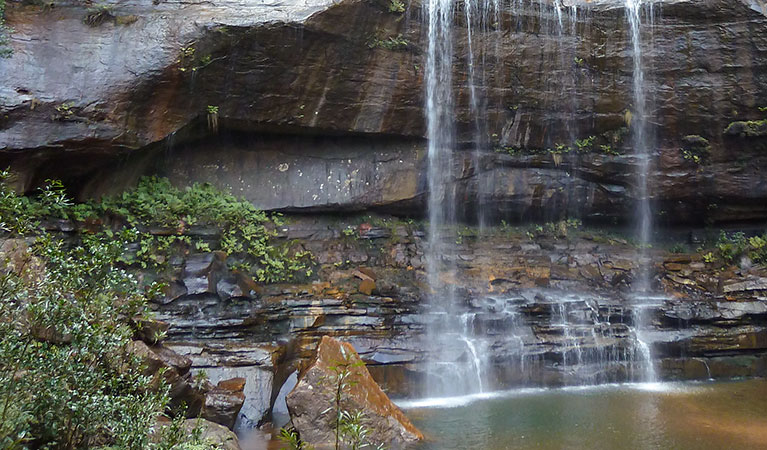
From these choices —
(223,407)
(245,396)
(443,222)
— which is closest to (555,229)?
(443,222)

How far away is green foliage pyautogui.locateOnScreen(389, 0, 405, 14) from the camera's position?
35.2 ft

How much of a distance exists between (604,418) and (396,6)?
830 cm

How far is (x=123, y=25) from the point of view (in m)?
9.55

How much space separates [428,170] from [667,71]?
19.1 feet

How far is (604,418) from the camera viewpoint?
23.0ft

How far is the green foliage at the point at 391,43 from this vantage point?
10.9 m

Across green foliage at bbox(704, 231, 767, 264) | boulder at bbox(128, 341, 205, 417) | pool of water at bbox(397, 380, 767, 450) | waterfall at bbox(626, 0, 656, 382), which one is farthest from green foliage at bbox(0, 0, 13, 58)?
green foliage at bbox(704, 231, 767, 264)

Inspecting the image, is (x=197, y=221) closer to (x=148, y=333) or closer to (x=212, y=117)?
(x=212, y=117)

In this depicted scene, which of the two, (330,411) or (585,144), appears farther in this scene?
(585,144)

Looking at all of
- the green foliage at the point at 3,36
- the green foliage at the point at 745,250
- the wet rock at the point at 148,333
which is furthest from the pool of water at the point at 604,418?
the green foliage at the point at 3,36

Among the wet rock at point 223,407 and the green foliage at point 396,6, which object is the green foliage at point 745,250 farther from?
the wet rock at point 223,407

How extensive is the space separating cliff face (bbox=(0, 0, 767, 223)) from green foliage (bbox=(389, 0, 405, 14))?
132 mm

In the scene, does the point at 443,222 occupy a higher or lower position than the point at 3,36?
lower

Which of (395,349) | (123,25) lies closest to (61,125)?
(123,25)
